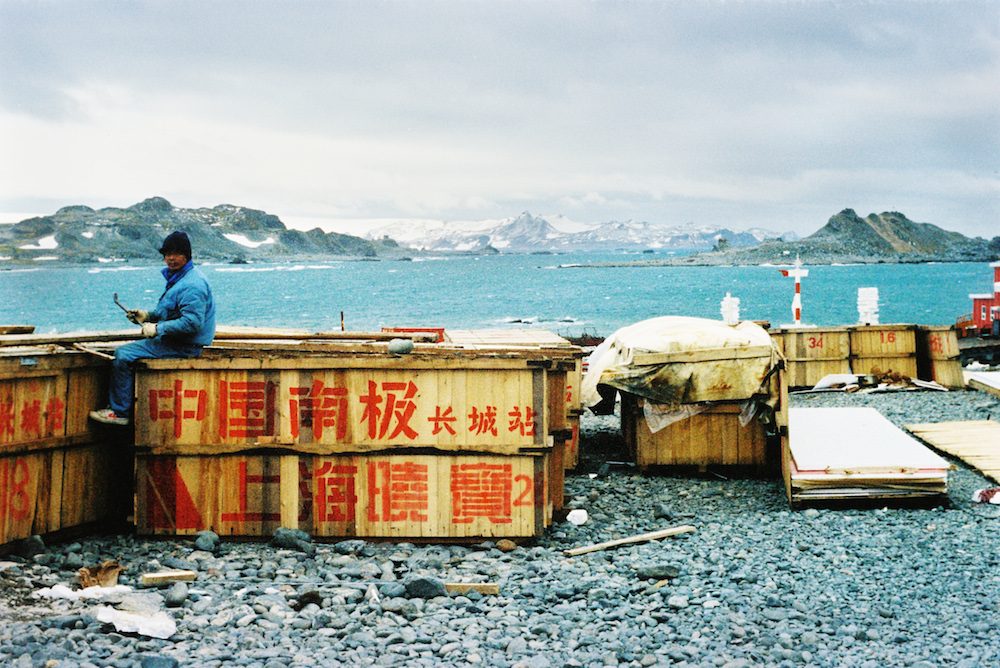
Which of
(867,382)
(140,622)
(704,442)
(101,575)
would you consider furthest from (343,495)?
(867,382)

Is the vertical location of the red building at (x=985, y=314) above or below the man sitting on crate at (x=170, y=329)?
above

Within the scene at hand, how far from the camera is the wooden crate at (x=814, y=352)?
1888cm

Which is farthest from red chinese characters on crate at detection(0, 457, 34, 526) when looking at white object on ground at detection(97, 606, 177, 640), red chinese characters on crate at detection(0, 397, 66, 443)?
white object on ground at detection(97, 606, 177, 640)

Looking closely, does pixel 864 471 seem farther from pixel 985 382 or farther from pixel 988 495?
pixel 985 382

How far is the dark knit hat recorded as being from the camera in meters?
8.05

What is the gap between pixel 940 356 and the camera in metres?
18.4

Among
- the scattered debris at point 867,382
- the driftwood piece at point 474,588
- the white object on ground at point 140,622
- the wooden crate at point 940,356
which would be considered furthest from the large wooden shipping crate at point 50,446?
the wooden crate at point 940,356

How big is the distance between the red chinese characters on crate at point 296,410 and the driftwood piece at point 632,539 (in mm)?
1782

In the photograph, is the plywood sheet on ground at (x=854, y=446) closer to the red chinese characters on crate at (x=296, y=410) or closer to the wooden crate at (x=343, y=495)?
the wooden crate at (x=343, y=495)

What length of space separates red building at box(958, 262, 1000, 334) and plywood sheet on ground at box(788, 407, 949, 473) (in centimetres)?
1704

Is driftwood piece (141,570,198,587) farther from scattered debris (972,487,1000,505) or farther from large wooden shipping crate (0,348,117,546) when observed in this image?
scattered debris (972,487,1000,505)

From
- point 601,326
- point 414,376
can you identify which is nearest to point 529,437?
point 414,376

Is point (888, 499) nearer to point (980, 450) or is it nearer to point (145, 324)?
point (980, 450)

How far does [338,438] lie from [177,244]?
259 cm
